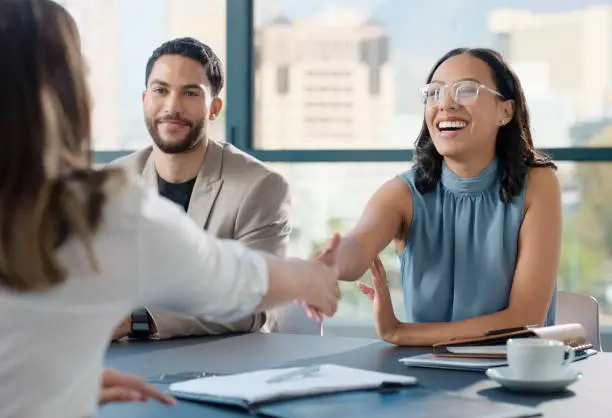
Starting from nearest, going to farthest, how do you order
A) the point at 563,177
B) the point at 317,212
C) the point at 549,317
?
1. the point at 549,317
2. the point at 563,177
3. the point at 317,212

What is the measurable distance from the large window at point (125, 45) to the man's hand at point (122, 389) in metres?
3.45

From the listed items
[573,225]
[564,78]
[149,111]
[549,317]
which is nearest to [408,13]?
[564,78]

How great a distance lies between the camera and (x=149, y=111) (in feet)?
12.1

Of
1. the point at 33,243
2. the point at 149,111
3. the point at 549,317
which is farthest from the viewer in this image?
the point at 149,111

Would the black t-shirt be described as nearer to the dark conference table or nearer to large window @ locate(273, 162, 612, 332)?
the dark conference table

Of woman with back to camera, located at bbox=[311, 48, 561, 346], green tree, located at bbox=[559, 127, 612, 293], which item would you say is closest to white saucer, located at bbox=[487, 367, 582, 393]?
woman with back to camera, located at bbox=[311, 48, 561, 346]

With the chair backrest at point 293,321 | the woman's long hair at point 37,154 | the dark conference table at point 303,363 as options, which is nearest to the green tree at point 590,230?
the chair backrest at point 293,321

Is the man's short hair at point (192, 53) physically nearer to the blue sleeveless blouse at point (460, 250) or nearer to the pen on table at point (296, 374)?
the blue sleeveless blouse at point (460, 250)

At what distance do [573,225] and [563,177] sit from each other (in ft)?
0.73

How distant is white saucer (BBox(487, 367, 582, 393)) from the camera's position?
6.37ft

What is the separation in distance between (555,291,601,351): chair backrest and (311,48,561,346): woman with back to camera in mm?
47

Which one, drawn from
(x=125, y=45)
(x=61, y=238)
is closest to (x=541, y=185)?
(x=61, y=238)

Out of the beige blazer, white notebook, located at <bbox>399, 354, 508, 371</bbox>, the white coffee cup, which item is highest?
the beige blazer

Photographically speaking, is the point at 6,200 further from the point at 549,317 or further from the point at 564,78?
the point at 564,78
